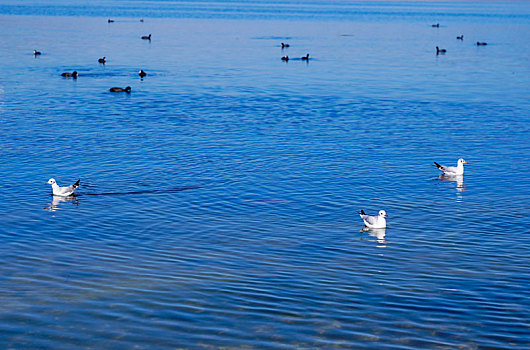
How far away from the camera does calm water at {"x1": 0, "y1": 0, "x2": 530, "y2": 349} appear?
613 inches

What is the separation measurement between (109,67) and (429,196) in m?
50.6

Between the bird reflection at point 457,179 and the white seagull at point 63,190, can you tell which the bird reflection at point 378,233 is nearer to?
the bird reflection at point 457,179

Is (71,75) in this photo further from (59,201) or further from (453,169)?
(453,169)

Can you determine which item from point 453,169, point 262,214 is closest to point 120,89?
point 453,169

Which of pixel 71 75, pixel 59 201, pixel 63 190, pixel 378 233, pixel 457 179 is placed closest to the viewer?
pixel 378 233

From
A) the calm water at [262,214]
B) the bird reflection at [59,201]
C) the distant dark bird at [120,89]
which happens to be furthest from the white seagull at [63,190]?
the distant dark bird at [120,89]

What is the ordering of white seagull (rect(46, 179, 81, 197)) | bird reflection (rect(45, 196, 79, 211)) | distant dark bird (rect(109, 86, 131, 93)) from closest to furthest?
bird reflection (rect(45, 196, 79, 211)), white seagull (rect(46, 179, 81, 197)), distant dark bird (rect(109, 86, 131, 93))

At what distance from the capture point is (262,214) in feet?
81.6

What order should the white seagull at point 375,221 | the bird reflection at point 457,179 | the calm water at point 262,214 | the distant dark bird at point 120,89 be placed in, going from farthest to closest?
the distant dark bird at point 120,89 < the bird reflection at point 457,179 < the white seagull at point 375,221 < the calm water at point 262,214

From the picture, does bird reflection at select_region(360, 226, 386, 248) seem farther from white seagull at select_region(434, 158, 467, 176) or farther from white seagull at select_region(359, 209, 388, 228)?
white seagull at select_region(434, 158, 467, 176)

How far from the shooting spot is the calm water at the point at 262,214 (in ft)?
51.1

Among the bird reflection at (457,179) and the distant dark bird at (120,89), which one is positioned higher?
the distant dark bird at (120,89)

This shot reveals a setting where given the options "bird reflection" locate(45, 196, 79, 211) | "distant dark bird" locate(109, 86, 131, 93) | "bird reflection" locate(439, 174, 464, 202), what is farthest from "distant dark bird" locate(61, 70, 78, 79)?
"bird reflection" locate(439, 174, 464, 202)

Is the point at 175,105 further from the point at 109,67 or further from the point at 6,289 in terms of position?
the point at 6,289
